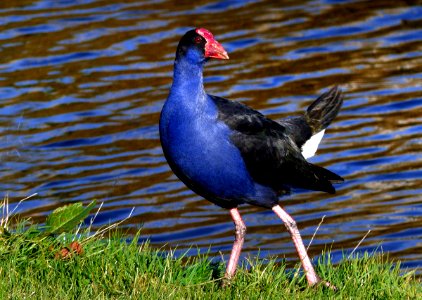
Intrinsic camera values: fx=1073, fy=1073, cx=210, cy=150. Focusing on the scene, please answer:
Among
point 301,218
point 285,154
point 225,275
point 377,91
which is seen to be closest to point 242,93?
point 377,91

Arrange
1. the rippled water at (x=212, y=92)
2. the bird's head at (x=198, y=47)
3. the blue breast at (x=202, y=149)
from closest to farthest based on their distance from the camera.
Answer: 1. the blue breast at (x=202, y=149)
2. the bird's head at (x=198, y=47)
3. the rippled water at (x=212, y=92)

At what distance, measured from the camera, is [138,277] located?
5336mm

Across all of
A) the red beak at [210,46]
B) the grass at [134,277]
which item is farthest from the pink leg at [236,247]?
the red beak at [210,46]

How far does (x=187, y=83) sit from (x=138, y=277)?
124cm

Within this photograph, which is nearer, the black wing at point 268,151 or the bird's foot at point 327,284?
the bird's foot at point 327,284

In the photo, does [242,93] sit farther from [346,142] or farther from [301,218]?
[301,218]

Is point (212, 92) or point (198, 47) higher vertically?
point (198, 47)

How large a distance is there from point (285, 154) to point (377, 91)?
16.4 ft

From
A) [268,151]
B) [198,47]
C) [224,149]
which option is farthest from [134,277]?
[198,47]

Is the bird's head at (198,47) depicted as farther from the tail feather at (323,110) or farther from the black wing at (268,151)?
the tail feather at (323,110)

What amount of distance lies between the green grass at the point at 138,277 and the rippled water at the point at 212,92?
1.51m

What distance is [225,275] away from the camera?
19.1 ft

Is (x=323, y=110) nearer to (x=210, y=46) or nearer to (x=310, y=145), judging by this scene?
(x=310, y=145)

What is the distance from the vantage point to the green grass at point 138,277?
17.1 feet
